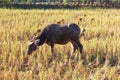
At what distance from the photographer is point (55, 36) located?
855 centimetres

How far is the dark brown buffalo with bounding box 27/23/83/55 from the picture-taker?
27.5 ft

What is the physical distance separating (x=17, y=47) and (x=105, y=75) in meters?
3.11

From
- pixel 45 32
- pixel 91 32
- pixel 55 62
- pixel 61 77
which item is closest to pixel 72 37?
pixel 45 32

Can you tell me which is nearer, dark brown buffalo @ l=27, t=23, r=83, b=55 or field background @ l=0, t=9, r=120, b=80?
field background @ l=0, t=9, r=120, b=80

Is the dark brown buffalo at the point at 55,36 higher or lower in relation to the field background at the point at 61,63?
higher

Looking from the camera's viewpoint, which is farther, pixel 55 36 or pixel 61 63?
pixel 55 36

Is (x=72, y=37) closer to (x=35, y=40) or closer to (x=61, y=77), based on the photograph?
(x=35, y=40)

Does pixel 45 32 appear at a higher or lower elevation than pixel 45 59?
higher

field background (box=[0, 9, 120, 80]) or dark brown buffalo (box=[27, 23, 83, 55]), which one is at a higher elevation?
dark brown buffalo (box=[27, 23, 83, 55])

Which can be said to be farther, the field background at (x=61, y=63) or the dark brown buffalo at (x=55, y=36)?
the dark brown buffalo at (x=55, y=36)

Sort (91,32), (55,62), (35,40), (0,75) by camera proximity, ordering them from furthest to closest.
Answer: (91,32), (35,40), (55,62), (0,75)

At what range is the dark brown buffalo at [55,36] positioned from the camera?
27.5 ft

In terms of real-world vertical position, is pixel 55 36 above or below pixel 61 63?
above

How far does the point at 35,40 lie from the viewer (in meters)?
8.44
